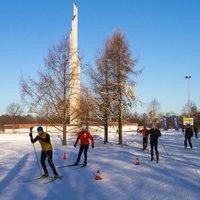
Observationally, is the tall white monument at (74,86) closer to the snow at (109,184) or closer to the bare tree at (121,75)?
the bare tree at (121,75)

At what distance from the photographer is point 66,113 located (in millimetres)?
26906

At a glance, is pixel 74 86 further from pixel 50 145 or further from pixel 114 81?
pixel 50 145

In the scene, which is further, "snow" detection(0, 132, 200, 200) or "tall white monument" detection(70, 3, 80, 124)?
"tall white monument" detection(70, 3, 80, 124)

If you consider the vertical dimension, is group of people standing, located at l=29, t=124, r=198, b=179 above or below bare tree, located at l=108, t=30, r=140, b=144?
below

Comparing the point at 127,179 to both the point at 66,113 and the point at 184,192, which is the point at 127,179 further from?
the point at 66,113

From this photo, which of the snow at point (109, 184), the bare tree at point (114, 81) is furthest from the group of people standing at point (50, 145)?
the bare tree at point (114, 81)

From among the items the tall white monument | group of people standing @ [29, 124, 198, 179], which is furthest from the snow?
the tall white monument

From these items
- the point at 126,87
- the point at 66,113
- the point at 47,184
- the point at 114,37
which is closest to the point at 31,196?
the point at 47,184

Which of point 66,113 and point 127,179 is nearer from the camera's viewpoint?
point 127,179

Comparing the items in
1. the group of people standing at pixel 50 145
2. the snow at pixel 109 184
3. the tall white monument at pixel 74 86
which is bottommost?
the snow at pixel 109 184

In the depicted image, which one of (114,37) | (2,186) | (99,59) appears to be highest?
(114,37)

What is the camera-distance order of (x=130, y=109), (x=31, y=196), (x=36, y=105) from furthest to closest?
(x=130, y=109) → (x=36, y=105) → (x=31, y=196)

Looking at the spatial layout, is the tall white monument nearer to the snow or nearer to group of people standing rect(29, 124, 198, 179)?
group of people standing rect(29, 124, 198, 179)

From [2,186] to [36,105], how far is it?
1790 centimetres
